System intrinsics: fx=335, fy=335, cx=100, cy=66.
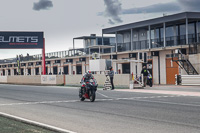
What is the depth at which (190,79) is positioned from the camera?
102 ft

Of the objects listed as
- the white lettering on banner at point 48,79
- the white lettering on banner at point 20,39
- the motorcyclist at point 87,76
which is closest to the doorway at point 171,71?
the white lettering on banner at point 48,79

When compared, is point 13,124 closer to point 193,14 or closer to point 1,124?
point 1,124

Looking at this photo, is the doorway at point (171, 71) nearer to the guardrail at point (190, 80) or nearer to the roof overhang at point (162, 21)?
the guardrail at point (190, 80)

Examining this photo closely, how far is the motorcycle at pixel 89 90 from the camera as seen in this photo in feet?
54.2

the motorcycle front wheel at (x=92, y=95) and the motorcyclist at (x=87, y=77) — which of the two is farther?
the motorcyclist at (x=87, y=77)

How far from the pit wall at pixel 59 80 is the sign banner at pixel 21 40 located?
4651 millimetres

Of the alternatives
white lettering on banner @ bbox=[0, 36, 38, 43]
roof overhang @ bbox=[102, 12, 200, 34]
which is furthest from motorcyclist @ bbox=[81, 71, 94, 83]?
white lettering on banner @ bbox=[0, 36, 38, 43]

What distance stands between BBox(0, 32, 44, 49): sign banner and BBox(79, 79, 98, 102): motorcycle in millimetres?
31401

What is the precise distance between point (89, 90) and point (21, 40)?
3246 cm

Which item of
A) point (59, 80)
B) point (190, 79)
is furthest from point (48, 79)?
point (190, 79)

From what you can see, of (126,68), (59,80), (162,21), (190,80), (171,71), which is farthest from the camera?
(126,68)

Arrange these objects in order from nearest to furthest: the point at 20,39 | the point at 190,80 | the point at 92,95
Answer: the point at 92,95 → the point at 190,80 → the point at 20,39

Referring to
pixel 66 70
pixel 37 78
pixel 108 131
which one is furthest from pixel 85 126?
pixel 66 70

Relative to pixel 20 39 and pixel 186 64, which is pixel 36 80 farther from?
pixel 186 64
